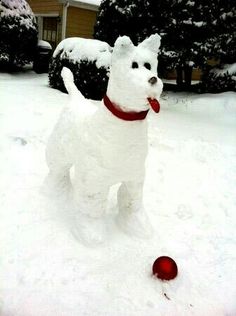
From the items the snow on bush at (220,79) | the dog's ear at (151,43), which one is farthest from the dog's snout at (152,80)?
the snow on bush at (220,79)

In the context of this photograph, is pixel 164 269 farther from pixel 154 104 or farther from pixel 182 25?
pixel 182 25

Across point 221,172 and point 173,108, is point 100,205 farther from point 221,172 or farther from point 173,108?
point 173,108

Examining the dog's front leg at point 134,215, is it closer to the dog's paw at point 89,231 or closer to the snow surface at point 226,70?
the dog's paw at point 89,231

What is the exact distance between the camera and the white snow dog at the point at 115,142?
7.71 ft

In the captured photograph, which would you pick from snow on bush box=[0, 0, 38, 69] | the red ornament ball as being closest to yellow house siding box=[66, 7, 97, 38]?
snow on bush box=[0, 0, 38, 69]

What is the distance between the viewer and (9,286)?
2.34 meters

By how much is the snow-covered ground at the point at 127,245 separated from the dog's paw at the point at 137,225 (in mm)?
53

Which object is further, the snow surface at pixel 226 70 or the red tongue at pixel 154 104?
the snow surface at pixel 226 70

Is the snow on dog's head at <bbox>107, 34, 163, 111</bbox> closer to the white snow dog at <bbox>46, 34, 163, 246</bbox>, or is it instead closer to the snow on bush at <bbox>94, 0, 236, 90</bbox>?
the white snow dog at <bbox>46, 34, 163, 246</bbox>

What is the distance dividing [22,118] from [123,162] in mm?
3119

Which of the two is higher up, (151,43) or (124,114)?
(151,43)

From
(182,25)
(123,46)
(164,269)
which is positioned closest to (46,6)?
(182,25)

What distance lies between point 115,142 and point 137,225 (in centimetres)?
79

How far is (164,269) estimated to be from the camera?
8.11 feet
